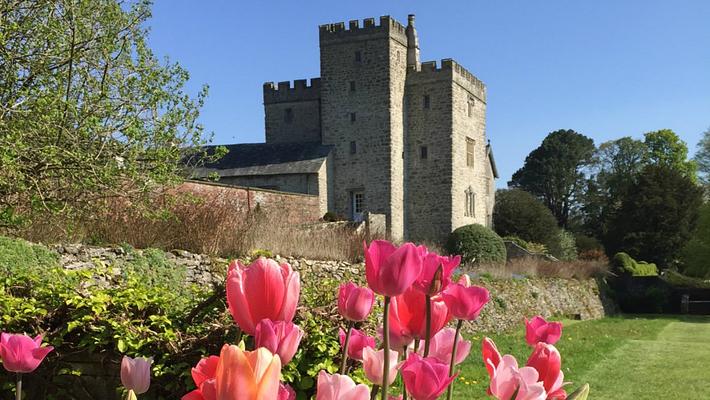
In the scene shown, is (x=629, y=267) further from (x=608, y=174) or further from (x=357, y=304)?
(x=357, y=304)

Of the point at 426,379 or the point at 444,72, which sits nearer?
the point at 426,379

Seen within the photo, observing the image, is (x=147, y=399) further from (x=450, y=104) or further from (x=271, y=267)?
(x=450, y=104)

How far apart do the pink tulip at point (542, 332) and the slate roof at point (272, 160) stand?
2554 centimetres

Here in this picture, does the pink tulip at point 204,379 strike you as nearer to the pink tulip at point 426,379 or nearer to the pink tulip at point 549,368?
the pink tulip at point 426,379

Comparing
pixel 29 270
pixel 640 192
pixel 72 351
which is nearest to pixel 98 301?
pixel 72 351

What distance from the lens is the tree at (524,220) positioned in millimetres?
35844

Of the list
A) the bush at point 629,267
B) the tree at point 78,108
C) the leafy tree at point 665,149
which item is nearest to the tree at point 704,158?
the leafy tree at point 665,149

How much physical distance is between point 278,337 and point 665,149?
48.5 m

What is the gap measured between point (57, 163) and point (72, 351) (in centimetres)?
336

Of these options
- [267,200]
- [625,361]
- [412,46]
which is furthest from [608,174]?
[625,361]

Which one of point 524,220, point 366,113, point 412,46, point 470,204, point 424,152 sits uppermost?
point 412,46

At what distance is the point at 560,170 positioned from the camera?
158 ft

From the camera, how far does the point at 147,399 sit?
3.51 meters

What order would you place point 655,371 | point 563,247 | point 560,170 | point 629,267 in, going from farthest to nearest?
point 560,170
point 563,247
point 629,267
point 655,371
